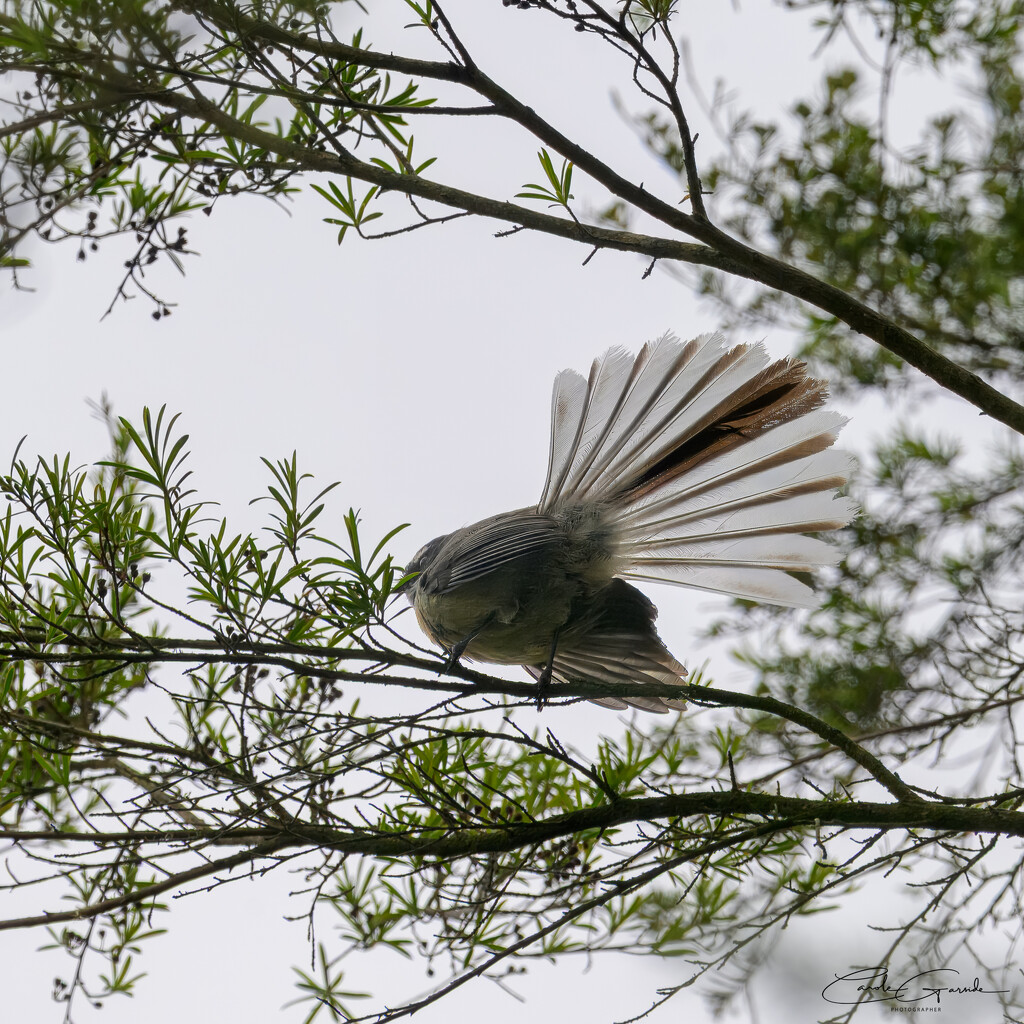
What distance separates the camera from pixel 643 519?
10.1 feet

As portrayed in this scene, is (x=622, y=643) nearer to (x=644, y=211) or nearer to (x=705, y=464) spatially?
(x=705, y=464)

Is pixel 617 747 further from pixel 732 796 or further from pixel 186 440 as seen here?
pixel 186 440

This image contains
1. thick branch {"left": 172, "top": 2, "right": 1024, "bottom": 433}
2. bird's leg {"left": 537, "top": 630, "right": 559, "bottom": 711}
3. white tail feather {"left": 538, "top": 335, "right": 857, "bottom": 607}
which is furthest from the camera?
white tail feather {"left": 538, "top": 335, "right": 857, "bottom": 607}

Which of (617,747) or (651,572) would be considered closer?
(617,747)

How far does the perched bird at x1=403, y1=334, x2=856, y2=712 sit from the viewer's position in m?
2.77

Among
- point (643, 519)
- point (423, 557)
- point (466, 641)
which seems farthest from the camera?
point (423, 557)

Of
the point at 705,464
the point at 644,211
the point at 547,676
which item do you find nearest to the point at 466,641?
the point at 547,676

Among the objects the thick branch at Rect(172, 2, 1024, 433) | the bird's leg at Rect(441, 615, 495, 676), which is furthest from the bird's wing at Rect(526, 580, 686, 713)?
the thick branch at Rect(172, 2, 1024, 433)

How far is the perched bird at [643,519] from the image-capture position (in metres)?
2.77

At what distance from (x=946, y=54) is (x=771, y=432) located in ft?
5.15

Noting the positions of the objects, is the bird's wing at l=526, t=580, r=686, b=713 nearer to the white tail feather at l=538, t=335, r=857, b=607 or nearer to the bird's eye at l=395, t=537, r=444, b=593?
the white tail feather at l=538, t=335, r=857, b=607

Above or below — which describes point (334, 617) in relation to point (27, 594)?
below

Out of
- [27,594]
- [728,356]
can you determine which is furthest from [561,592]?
[27,594]

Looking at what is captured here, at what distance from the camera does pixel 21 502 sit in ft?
6.49
